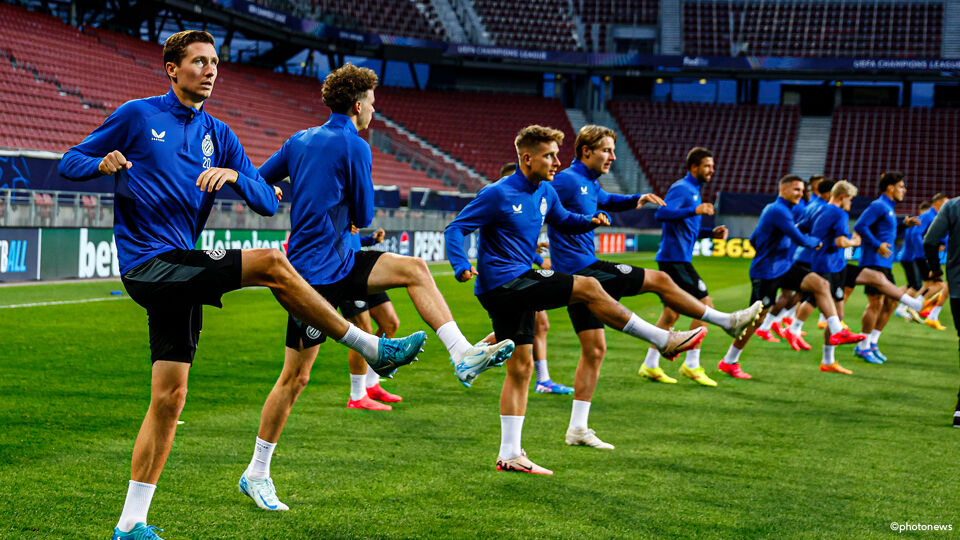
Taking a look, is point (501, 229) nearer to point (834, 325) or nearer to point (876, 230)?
point (834, 325)

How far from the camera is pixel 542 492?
5207 mm

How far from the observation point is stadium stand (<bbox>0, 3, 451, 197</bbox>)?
25953 mm

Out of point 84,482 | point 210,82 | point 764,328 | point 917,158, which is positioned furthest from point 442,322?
point 917,158

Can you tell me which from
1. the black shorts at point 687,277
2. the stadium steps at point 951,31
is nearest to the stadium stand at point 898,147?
the stadium steps at point 951,31

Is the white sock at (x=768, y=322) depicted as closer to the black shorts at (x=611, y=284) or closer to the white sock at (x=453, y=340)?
the black shorts at (x=611, y=284)

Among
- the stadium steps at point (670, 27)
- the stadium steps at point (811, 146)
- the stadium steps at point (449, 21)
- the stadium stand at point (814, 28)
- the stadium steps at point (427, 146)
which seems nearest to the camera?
the stadium steps at point (427, 146)

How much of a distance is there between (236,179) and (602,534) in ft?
7.60

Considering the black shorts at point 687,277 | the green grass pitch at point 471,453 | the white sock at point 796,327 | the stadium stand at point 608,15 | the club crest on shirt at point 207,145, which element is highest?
the stadium stand at point 608,15

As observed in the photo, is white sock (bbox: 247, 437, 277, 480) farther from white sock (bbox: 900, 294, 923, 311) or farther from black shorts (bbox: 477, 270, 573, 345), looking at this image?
white sock (bbox: 900, 294, 923, 311)

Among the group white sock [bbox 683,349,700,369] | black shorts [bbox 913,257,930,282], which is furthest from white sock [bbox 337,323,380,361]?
black shorts [bbox 913,257,930,282]

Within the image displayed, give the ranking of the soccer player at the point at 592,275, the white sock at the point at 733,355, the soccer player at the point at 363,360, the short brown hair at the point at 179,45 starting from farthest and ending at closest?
the white sock at the point at 733,355 < the soccer player at the point at 363,360 < the soccer player at the point at 592,275 < the short brown hair at the point at 179,45

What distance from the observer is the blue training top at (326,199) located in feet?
16.2

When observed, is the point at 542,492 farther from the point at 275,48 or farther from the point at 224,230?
the point at 275,48

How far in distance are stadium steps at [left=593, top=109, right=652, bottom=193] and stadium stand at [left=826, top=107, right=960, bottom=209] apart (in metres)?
9.23
